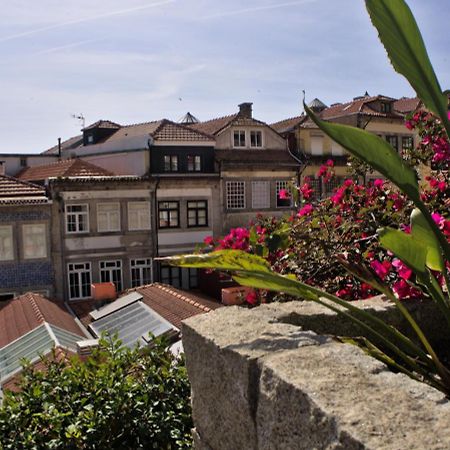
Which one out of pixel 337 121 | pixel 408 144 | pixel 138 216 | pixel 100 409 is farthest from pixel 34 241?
pixel 100 409

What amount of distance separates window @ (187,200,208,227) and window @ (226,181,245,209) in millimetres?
1161

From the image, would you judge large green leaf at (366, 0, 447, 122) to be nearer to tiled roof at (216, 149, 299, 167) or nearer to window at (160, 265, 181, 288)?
window at (160, 265, 181, 288)

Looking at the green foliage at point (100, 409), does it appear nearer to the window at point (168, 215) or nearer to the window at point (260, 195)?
the window at point (168, 215)

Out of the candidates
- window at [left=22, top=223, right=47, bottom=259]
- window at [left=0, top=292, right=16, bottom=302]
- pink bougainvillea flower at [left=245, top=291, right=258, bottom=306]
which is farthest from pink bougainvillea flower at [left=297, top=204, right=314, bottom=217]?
window at [left=0, top=292, right=16, bottom=302]

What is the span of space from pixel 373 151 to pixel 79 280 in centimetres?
2307

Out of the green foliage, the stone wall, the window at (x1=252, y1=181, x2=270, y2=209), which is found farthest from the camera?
the window at (x1=252, y1=181, x2=270, y2=209)

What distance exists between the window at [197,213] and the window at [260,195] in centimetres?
238

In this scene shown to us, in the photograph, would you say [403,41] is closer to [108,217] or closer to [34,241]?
[34,241]

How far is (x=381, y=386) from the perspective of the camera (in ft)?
5.72

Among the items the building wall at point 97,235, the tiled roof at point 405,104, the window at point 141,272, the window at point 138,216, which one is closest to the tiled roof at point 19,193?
the building wall at point 97,235

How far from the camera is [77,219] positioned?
24.3 metres

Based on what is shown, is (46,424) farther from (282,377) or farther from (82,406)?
(282,377)

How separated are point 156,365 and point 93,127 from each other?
29.7m

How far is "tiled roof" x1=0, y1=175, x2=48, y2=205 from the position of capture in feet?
75.5
